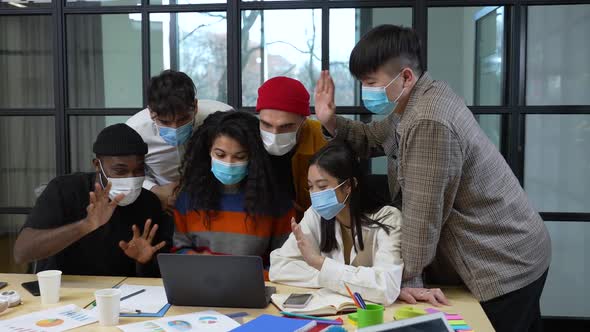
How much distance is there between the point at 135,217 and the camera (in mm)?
2354

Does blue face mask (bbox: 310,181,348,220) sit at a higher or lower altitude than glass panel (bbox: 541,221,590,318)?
higher

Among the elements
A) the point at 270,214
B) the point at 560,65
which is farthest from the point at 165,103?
the point at 560,65

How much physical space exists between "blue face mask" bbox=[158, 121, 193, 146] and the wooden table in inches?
25.3

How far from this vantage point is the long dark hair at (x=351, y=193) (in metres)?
1.99

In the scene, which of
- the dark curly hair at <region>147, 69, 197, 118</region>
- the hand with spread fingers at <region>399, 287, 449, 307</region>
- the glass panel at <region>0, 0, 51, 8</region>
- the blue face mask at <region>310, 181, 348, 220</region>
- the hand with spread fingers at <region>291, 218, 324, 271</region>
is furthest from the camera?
the glass panel at <region>0, 0, 51, 8</region>

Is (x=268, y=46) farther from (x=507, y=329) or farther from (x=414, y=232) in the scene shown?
(x=507, y=329)

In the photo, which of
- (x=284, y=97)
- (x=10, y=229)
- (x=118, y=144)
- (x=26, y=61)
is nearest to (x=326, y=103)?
(x=284, y=97)

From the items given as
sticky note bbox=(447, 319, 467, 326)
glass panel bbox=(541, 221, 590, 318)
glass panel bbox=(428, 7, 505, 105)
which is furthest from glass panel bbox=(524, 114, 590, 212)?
sticky note bbox=(447, 319, 467, 326)

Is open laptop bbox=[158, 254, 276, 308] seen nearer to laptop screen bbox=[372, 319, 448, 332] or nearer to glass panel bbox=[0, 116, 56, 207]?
laptop screen bbox=[372, 319, 448, 332]

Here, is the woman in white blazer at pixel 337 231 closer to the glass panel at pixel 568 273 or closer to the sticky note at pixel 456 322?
the sticky note at pixel 456 322

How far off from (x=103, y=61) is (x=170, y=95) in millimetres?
900

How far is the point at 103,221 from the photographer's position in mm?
2064

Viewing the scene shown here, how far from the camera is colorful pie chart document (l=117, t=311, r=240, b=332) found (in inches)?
59.4

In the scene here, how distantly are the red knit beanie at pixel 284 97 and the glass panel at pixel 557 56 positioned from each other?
1230 millimetres
